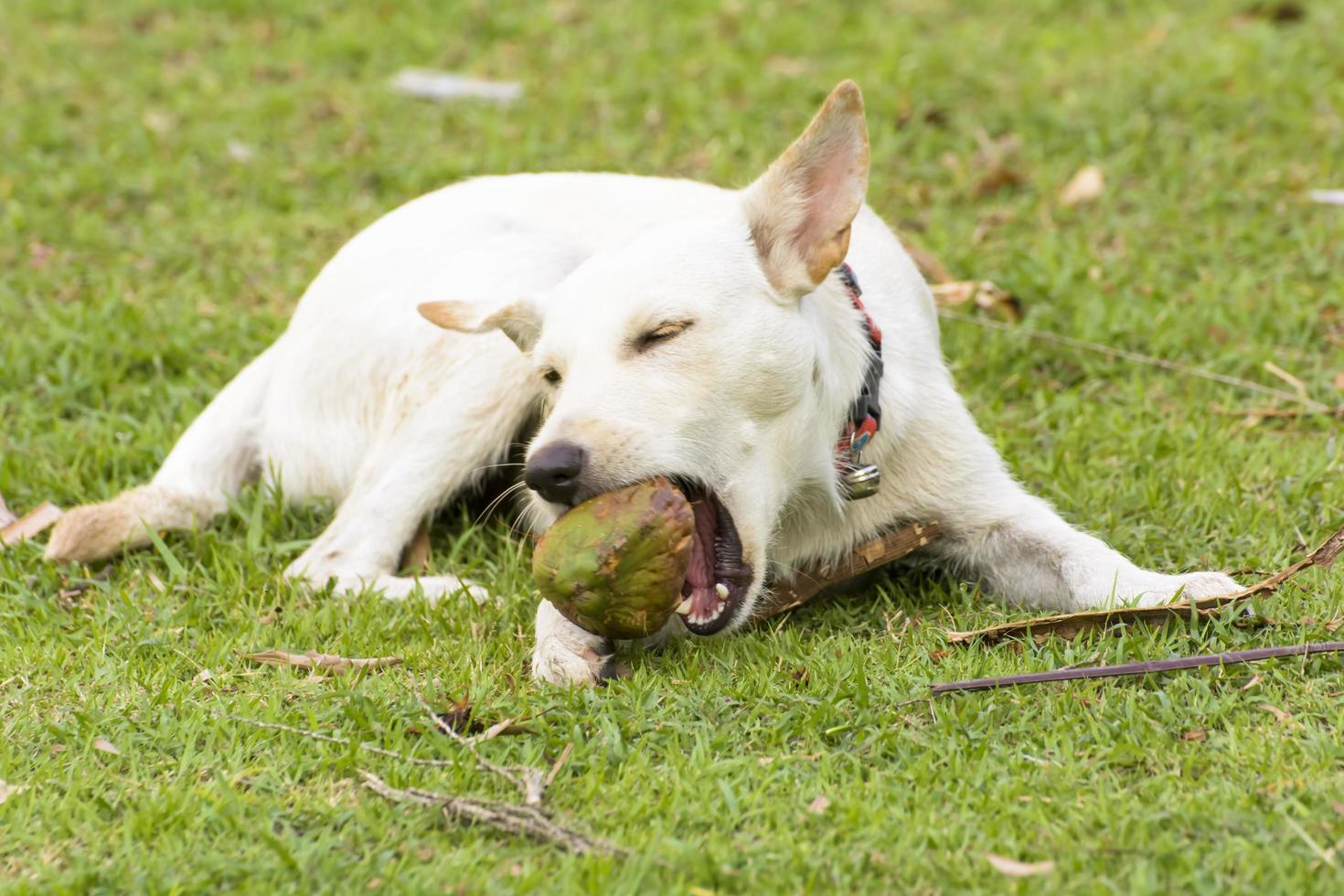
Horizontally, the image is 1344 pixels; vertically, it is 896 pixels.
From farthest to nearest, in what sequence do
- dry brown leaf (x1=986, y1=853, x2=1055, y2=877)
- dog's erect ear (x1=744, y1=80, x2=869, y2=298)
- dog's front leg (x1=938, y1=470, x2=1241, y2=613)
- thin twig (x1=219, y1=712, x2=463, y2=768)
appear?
dog's front leg (x1=938, y1=470, x2=1241, y2=613) < dog's erect ear (x1=744, y1=80, x2=869, y2=298) < thin twig (x1=219, y1=712, x2=463, y2=768) < dry brown leaf (x1=986, y1=853, x2=1055, y2=877)

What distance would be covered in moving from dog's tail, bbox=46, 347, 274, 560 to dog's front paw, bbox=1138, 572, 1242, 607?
9.33 feet

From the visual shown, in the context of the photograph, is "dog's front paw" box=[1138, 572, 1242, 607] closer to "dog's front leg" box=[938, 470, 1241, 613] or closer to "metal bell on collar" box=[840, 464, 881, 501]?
"dog's front leg" box=[938, 470, 1241, 613]

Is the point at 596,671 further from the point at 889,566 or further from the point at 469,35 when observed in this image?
the point at 469,35

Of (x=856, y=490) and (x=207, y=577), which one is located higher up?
(x=856, y=490)

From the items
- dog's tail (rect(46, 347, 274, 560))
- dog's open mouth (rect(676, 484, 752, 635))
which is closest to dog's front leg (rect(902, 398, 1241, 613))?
dog's open mouth (rect(676, 484, 752, 635))

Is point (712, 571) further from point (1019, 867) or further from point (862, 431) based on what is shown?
point (1019, 867)

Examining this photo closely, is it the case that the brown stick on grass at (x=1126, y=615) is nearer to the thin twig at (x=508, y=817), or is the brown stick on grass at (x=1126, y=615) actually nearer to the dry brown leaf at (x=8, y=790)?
the thin twig at (x=508, y=817)

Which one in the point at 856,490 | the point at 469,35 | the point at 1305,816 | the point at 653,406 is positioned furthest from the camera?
the point at 469,35

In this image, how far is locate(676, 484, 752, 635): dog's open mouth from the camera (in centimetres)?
365

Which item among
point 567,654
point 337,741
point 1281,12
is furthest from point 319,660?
point 1281,12

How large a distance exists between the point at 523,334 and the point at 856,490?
38.7 inches

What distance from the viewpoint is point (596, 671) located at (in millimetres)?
3754

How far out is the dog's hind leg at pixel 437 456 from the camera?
181 inches

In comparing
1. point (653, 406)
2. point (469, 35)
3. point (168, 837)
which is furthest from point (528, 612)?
point (469, 35)
